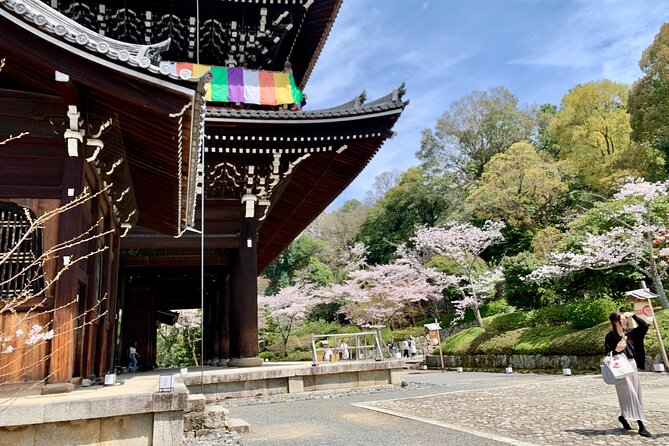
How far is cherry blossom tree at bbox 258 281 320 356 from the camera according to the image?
35531 millimetres

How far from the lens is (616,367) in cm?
571

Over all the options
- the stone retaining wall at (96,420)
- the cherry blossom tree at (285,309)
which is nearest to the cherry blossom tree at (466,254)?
the cherry blossom tree at (285,309)

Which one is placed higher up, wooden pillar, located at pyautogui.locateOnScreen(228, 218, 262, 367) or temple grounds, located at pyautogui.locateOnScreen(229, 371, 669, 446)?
wooden pillar, located at pyautogui.locateOnScreen(228, 218, 262, 367)

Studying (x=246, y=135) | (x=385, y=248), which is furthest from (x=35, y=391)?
(x=385, y=248)

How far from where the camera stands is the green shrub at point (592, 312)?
17391 mm

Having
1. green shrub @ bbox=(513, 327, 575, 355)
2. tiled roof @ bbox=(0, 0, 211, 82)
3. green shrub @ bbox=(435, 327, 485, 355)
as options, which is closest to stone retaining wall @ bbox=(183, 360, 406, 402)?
tiled roof @ bbox=(0, 0, 211, 82)

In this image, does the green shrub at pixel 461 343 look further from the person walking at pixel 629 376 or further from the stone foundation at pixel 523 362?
the person walking at pixel 629 376

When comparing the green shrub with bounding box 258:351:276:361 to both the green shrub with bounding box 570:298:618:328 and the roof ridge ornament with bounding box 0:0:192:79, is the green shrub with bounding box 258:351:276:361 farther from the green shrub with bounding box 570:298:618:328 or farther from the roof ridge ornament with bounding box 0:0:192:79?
the roof ridge ornament with bounding box 0:0:192:79

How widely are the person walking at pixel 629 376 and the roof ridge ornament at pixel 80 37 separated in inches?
240

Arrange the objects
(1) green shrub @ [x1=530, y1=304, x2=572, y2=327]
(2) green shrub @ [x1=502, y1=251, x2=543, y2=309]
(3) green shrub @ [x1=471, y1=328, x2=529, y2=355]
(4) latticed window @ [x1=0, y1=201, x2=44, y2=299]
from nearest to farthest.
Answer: (4) latticed window @ [x1=0, y1=201, x2=44, y2=299]
(1) green shrub @ [x1=530, y1=304, x2=572, y2=327]
(3) green shrub @ [x1=471, y1=328, x2=529, y2=355]
(2) green shrub @ [x1=502, y1=251, x2=543, y2=309]

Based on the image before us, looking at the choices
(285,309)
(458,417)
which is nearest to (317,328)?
(285,309)

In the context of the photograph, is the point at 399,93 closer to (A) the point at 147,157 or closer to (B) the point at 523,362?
(A) the point at 147,157

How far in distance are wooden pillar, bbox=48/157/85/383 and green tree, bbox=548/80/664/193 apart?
28.3 meters

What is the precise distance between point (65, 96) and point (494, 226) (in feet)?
99.9
